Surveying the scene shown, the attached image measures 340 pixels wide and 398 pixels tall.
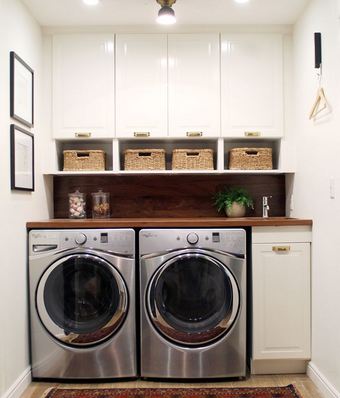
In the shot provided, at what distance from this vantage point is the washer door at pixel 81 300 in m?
2.41

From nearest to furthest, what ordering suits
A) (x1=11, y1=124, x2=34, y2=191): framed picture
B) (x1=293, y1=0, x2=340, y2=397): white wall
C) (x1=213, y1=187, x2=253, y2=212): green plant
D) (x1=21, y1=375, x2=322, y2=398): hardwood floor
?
(x1=293, y1=0, x2=340, y2=397): white wall
(x1=11, y1=124, x2=34, y2=191): framed picture
(x1=21, y1=375, x2=322, y2=398): hardwood floor
(x1=213, y1=187, x2=253, y2=212): green plant

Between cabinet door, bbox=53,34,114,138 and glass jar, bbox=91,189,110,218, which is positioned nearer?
cabinet door, bbox=53,34,114,138

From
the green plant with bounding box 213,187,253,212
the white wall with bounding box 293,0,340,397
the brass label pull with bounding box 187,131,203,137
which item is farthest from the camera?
the green plant with bounding box 213,187,253,212

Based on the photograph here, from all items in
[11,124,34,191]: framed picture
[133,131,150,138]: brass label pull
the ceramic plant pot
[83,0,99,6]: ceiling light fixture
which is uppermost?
[83,0,99,6]: ceiling light fixture

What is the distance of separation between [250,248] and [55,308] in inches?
51.6

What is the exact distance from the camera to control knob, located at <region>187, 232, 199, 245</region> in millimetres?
2416

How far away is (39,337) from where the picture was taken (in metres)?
2.44

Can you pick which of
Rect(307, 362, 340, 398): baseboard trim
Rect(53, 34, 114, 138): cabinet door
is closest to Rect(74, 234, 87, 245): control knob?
Rect(53, 34, 114, 138): cabinet door

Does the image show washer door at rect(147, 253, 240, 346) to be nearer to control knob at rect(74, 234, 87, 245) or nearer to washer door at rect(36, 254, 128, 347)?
washer door at rect(36, 254, 128, 347)

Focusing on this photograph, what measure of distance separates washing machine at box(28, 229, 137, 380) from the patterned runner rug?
11cm

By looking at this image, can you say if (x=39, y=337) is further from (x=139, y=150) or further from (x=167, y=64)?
(x=167, y=64)

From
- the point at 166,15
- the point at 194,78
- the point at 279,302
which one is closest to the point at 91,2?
the point at 166,15

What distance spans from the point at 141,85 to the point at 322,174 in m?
1.41

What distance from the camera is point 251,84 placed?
9.23ft
